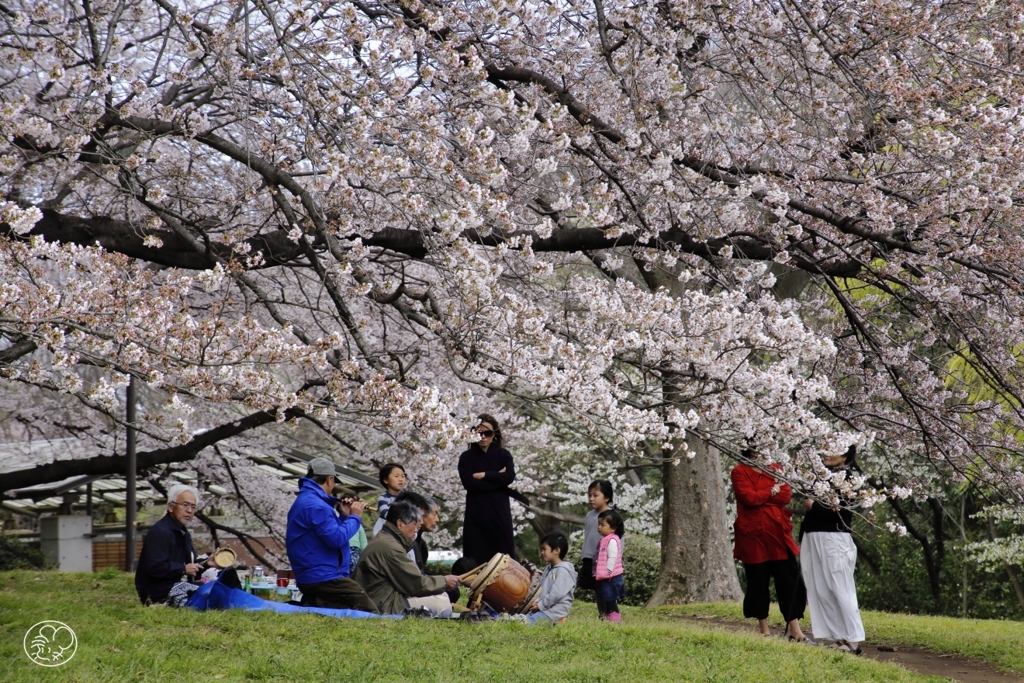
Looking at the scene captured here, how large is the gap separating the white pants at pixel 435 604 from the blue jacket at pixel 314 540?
2.02 ft

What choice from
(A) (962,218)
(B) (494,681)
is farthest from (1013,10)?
(B) (494,681)

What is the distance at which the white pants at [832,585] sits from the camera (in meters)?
7.73

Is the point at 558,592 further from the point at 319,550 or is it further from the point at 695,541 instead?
the point at 695,541

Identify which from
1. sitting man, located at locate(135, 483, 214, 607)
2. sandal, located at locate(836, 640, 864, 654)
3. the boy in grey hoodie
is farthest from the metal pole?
sandal, located at locate(836, 640, 864, 654)

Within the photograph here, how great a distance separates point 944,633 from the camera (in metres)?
9.72

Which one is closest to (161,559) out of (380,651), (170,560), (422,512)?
(170,560)

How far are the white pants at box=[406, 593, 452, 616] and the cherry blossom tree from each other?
1.20 m

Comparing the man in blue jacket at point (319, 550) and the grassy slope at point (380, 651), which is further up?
the man in blue jacket at point (319, 550)

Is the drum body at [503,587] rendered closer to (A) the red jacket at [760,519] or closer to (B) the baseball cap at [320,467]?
(B) the baseball cap at [320,467]

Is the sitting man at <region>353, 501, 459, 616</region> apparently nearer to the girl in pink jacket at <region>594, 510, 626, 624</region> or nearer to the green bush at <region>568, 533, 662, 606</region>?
the girl in pink jacket at <region>594, 510, 626, 624</region>

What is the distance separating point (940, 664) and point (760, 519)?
6.14ft

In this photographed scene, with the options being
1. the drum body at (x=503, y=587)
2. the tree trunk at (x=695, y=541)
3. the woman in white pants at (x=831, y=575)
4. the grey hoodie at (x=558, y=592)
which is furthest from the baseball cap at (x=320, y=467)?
the tree trunk at (x=695, y=541)

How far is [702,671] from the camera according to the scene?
6.20 metres

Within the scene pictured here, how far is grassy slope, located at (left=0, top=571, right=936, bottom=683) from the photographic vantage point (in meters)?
5.39
